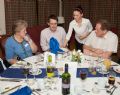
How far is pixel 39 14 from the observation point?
5.73 m

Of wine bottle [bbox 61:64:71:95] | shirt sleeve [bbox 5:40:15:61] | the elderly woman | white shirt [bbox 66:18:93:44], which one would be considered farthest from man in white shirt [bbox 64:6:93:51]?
wine bottle [bbox 61:64:71:95]

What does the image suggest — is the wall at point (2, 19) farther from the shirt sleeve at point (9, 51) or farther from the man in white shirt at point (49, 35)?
the shirt sleeve at point (9, 51)

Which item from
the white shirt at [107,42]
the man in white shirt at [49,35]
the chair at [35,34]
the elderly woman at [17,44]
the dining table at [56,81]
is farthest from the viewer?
the chair at [35,34]

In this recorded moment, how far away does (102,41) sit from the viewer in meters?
3.90

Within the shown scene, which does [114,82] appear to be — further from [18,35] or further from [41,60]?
[18,35]

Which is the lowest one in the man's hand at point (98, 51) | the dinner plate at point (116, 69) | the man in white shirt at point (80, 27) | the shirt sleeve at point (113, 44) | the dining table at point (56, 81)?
the dining table at point (56, 81)

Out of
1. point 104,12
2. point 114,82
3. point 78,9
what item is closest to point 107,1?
point 104,12

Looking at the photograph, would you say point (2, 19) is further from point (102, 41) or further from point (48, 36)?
point (102, 41)

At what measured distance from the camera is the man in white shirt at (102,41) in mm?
3742

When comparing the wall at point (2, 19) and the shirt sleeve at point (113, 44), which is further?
the wall at point (2, 19)

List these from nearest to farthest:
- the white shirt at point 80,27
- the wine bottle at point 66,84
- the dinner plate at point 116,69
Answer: the wine bottle at point 66,84 → the dinner plate at point 116,69 → the white shirt at point 80,27

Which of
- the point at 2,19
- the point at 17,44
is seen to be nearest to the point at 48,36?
the point at 17,44

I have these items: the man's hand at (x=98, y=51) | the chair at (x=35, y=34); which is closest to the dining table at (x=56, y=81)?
the man's hand at (x=98, y=51)

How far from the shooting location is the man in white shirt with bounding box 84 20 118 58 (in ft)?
12.3
